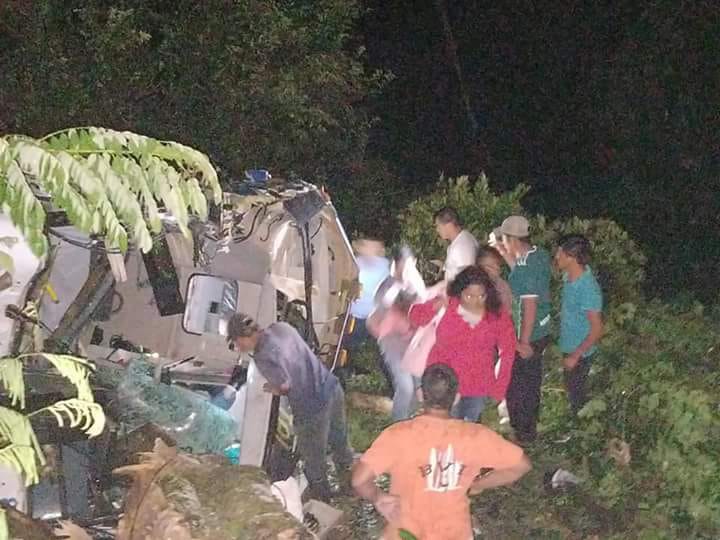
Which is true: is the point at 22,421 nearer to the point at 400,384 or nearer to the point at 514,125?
the point at 400,384

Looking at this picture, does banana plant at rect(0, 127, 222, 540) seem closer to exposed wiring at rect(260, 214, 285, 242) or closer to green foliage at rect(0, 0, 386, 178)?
exposed wiring at rect(260, 214, 285, 242)

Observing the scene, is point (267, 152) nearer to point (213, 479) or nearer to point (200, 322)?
point (200, 322)

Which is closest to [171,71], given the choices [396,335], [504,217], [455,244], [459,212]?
[459,212]

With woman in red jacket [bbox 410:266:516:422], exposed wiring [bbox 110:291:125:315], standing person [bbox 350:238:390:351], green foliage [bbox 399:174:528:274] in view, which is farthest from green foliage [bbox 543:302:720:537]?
exposed wiring [bbox 110:291:125:315]

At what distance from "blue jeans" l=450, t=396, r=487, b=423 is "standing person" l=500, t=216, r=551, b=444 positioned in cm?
88

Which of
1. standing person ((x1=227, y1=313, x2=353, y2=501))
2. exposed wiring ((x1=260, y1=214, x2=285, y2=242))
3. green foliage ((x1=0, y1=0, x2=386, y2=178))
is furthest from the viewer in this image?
green foliage ((x1=0, y1=0, x2=386, y2=178))

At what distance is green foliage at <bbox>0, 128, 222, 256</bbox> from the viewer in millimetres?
2330

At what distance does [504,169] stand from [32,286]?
62.4 ft

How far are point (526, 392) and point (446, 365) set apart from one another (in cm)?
277

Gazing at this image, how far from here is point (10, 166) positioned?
233cm

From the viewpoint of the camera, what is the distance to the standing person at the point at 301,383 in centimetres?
537

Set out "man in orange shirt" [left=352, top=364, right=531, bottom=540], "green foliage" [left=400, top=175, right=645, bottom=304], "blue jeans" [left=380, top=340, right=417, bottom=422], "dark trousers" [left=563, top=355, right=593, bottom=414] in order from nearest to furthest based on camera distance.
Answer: "man in orange shirt" [left=352, top=364, right=531, bottom=540]
"dark trousers" [left=563, top=355, right=593, bottom=414]
"blue jeans" [left=380, top=340, right=417, bottom=422]
"green foliage" [left=400, top=175, right=645, bottom=304]

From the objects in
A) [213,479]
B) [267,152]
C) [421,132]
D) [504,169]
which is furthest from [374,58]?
[213,479]

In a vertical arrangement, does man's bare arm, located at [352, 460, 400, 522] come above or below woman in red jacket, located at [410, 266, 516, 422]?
below
